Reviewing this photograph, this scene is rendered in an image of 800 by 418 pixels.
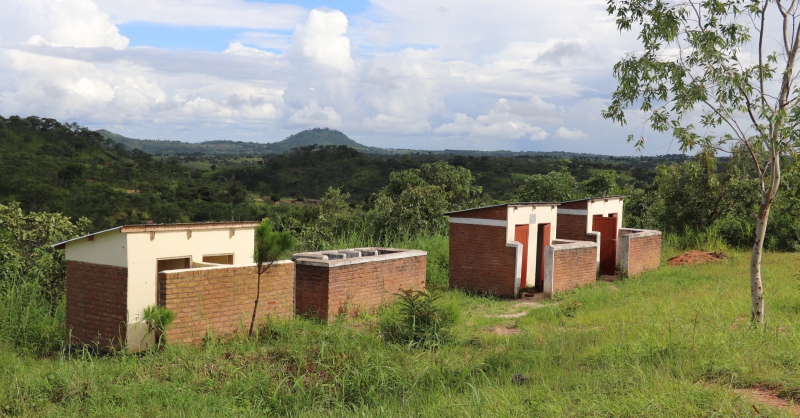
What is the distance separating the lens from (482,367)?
7.63 m

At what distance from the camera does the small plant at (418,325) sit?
8977 mm

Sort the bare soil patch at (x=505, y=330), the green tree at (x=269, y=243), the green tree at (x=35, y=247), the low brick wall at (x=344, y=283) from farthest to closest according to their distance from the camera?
the green tree at (x=35, y=247) < the low brick wall at (x=344, y=283) < the bare soil patch at (x=505, y=330) < the green tree at (x=269, y=243)

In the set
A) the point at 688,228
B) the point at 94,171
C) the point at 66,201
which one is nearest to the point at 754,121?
the point at 688,228

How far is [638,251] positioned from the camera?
1755 cm

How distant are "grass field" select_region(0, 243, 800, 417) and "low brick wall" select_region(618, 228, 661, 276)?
6840 mm

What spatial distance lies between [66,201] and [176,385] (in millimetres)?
30291

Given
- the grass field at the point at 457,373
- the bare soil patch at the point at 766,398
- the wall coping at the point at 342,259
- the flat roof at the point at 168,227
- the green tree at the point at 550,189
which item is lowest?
the grass field at the point at 457,373

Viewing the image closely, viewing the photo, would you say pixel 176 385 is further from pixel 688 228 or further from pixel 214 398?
pixel 688 228

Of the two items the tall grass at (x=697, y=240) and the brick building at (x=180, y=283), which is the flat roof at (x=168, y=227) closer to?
the brick building at (x=180, y=283)

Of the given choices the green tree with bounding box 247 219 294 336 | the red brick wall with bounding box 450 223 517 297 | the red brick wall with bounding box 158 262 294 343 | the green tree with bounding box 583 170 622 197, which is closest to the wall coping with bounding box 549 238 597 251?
the red brick wall with bounding box 450 223 517 297

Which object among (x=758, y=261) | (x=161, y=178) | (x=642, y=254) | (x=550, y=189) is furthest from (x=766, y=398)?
(x=161, y=178)

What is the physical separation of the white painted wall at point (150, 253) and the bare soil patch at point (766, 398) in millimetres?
7504

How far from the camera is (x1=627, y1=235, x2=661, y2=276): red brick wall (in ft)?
56.6

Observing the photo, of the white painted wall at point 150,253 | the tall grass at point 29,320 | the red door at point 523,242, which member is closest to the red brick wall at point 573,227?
the red door at point 523,242
